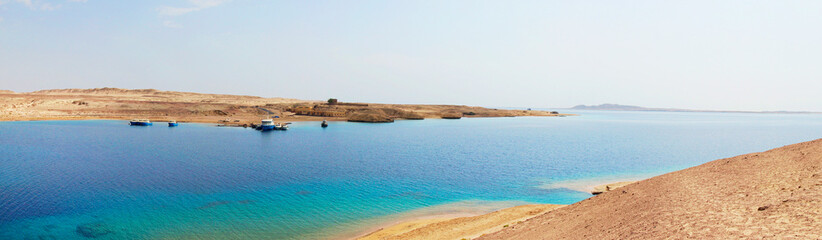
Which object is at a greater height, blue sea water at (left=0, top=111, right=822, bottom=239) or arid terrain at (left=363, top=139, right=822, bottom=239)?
arid terrain at (left=363, top=139, right=822, bottom=239)

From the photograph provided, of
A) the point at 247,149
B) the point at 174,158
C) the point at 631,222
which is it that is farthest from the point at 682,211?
the point at 247,149

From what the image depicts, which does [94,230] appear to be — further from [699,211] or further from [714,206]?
[714,206]

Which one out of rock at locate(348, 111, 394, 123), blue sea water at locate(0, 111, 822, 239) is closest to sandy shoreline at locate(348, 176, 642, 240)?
blue sea water at locate(0, 111, 822, 239)

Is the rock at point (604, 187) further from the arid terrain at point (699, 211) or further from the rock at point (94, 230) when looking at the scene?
the rock at point (94, 230)

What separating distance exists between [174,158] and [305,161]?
15.5 metres

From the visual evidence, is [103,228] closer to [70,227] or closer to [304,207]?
[70,227]

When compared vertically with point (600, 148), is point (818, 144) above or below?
above

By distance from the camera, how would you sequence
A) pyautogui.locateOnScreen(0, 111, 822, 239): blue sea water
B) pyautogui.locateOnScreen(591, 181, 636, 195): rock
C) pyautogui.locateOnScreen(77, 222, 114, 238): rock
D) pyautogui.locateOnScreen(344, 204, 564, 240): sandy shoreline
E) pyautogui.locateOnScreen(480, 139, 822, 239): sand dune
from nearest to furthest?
pyautogui.locateOnScreen(480, 139, 822, 239): sand dune → pyautogui.locateOnScreen(344, 204, 564, 240): sandy shoreline → pyautogui.locateOnScreen(77, 222, 114, 238): rock → pyautogui.locateOnScreen(0, 111, 822, 239): blue sea water → pyautogui.locateOnScreen(591, 181, 636, 195): rock

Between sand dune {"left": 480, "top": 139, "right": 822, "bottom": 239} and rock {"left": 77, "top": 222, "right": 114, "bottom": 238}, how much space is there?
2047 cm

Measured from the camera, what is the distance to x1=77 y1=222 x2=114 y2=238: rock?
20.5 m

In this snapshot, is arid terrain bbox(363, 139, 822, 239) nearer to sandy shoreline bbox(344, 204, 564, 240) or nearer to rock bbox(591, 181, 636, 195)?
sandy shoreline bbox(344, 204, 564, 240)

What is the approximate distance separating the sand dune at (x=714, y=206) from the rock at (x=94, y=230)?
20.5m

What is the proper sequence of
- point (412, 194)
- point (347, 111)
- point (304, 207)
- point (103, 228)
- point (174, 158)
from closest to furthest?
1. point (103, 228)
2. point (304, 207)
3. point (412, 194)
4. point (174, 158)
5. point (347, 111)

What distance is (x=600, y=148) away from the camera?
66125 millimetres
